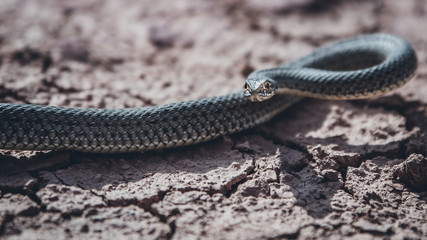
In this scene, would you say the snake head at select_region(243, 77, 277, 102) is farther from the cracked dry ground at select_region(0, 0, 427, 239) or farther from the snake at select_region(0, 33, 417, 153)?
the cracked dry ground at select_region(0, 0, 427, 239)

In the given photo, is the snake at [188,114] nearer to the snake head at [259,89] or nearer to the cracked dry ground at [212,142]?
the snake head at [259,89]

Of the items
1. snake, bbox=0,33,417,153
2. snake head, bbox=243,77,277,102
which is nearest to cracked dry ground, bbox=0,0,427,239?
snake, bbox=0,33,417,153

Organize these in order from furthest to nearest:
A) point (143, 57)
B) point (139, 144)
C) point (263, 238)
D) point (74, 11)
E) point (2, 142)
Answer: point (74, 11) < point (143, 57) < point (139, 144) < point (2, 142) < point (263, 238)

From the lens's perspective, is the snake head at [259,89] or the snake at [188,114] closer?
the snake at [188,114]

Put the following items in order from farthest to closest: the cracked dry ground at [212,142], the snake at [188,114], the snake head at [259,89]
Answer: the snake head at [259,89], the snake at [188,114], the cracked dry ground at [212,142]

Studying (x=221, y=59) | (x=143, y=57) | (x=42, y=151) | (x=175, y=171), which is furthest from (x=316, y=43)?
(x=42, y=151)

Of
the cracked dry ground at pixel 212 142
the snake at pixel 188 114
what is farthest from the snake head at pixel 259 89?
the cracked dry ground at pixel 212 142

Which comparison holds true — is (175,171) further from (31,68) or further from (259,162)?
(31,68)

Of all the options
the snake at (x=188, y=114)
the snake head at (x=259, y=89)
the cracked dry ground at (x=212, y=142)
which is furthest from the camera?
the snake head at (x=259, y=89)
